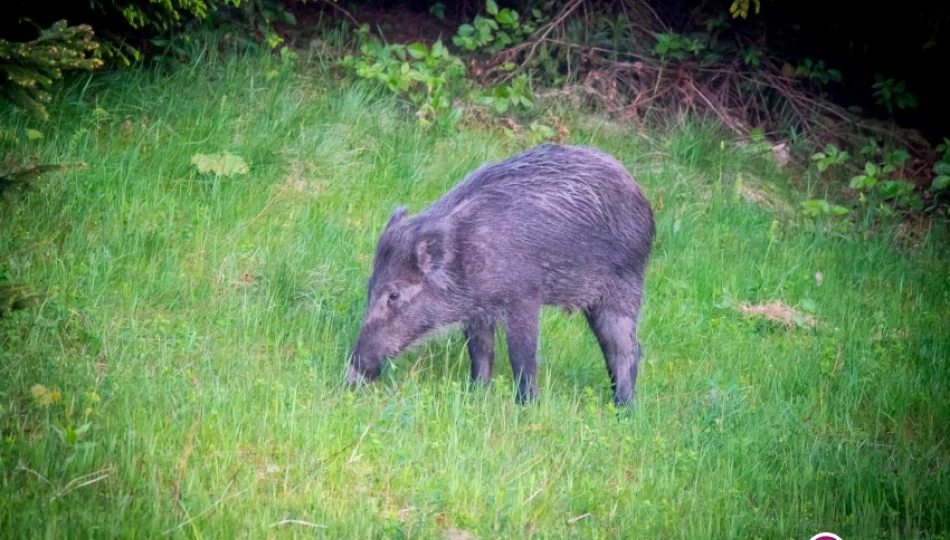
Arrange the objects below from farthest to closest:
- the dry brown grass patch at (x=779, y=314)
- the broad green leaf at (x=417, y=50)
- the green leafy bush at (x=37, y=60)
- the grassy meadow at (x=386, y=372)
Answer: the broad green leaf at (x=417, y=50), the dry brown grass patch at (x=779, y=314), the grassy meadow at (x=386, y=372), the green leafy bush at (x=37, y=60)

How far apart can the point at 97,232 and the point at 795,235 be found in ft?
17.2

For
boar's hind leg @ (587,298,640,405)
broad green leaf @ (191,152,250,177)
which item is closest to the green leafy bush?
boar's hind leg @ (587,298,640,405)

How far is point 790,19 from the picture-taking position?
10.7 metres

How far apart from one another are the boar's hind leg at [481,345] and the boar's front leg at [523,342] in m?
0.18

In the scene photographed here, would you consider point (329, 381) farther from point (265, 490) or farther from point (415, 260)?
point (265, 490)

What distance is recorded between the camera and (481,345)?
6.50 meters

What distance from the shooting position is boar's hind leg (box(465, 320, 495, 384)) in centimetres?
648

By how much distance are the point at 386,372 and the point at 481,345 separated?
0.54 m

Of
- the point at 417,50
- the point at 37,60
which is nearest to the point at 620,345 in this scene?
the point at 37,60

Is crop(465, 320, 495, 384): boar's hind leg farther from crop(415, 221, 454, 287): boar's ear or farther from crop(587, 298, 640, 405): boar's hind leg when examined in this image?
crop(587, 298, 640, 405): boar's hind leg

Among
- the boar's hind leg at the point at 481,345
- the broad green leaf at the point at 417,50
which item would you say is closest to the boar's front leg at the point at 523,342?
the boar's hind leg at the point at 481,345

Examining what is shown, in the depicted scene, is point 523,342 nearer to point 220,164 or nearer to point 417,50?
point 220,164

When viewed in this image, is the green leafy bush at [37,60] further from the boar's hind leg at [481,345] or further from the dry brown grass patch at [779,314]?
the dry brown grass patch at [779,314]

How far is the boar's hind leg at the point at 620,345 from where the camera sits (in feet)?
21.3
